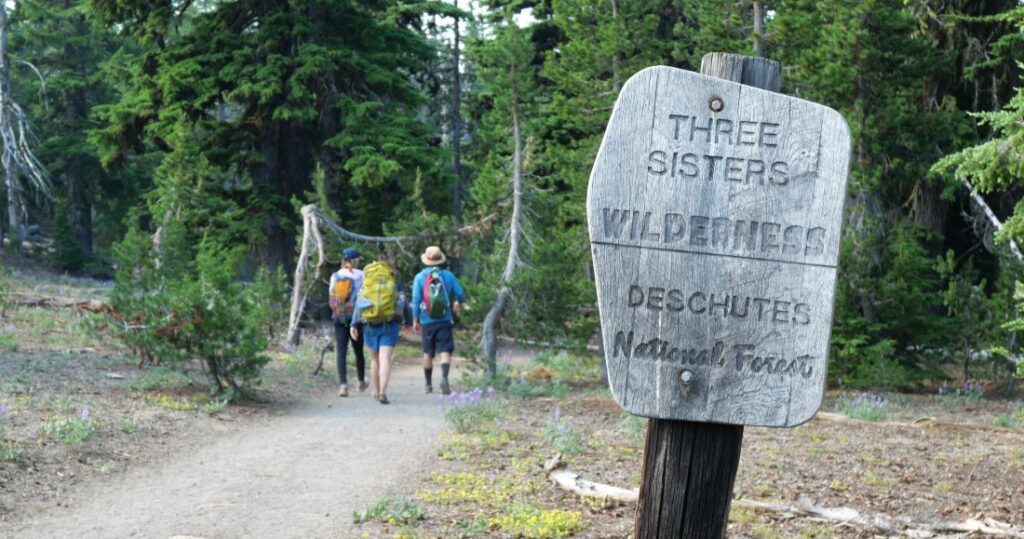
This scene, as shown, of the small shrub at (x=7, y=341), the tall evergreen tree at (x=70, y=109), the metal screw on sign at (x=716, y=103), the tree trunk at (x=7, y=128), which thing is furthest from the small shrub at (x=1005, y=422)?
the tall evergreen tree at (x=70, y=109)

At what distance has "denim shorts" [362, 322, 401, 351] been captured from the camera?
1305 cm

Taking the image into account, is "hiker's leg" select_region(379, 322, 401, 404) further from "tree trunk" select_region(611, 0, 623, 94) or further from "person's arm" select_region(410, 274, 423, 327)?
"tree trunk" select_region(611, 0, 623, 94)

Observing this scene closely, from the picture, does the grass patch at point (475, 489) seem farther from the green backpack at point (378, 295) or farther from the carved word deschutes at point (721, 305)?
the green backpack at point (378, 295)

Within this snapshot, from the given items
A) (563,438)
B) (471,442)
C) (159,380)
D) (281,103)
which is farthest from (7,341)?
(281,103)

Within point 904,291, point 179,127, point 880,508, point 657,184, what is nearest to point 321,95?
point 179,127

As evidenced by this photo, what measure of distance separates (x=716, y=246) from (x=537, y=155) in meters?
13.6

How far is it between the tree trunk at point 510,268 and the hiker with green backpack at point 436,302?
78.6 inches

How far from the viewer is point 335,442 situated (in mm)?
10289

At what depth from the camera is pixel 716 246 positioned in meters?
3.61

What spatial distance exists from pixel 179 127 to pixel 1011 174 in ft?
60.9

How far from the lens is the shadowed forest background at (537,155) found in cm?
1465

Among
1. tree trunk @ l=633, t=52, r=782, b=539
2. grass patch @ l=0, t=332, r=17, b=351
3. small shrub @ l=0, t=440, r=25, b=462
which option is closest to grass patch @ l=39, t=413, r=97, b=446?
small shrub @ l=0, t=440, r=25, b=462

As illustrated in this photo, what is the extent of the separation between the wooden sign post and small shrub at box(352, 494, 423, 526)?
3.45 meters

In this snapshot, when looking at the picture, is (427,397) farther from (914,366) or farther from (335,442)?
(914,366)
